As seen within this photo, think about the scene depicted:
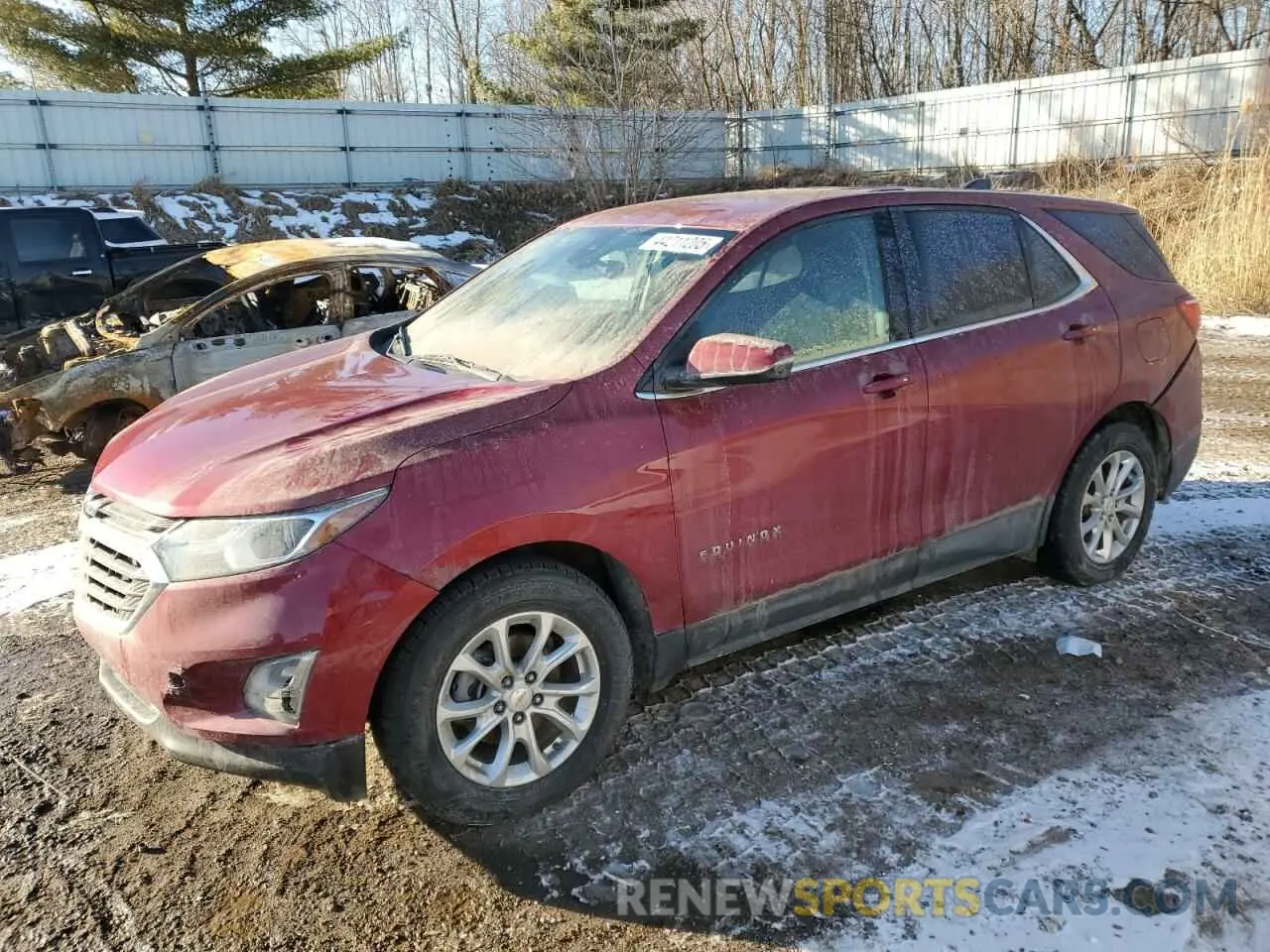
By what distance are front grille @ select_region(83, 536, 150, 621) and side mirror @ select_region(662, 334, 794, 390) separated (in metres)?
1.63

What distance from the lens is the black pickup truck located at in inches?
400

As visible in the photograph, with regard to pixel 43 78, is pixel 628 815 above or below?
below

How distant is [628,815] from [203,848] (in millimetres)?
1248

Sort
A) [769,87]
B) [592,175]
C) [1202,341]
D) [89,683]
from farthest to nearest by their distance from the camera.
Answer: [769,87]
[592,175]
[1202,341]
[89,683]

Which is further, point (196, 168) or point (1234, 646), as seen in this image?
point (196, 168)

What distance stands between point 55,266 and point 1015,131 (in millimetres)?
22354

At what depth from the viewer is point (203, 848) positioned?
2777mm

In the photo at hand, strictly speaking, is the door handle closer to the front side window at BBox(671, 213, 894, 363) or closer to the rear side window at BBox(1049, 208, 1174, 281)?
the front side window at BBox(671, 213, 894, 363)

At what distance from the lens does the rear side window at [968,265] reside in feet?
12.2

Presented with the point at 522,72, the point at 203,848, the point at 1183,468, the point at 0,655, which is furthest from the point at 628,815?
the point at 522,72

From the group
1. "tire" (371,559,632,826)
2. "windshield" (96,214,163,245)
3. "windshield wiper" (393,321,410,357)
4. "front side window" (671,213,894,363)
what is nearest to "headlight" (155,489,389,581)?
"tire" (371,559,632,826)

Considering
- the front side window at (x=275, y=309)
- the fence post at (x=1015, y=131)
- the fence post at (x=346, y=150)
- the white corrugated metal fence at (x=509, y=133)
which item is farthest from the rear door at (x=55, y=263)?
the fence post at (x=1015, y=131)

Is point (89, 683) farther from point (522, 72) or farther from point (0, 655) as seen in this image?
point (522, 72)

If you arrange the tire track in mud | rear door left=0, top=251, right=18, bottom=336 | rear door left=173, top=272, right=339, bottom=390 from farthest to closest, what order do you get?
1. rear door left=0, top=251, right=18, bottom=336
2. rear door left=173, top=272, right=339, bottom=390
3. the tire track in mud
